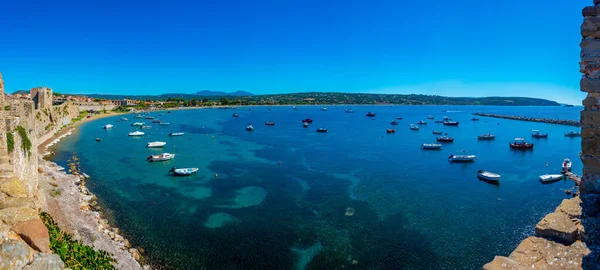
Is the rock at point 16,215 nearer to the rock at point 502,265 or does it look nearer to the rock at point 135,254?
the rock at point 135,254

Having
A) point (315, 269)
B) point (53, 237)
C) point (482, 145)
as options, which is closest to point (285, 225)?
point (315, 269)

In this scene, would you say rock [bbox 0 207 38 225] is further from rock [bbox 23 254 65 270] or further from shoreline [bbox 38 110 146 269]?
shoreline [bbox 38 110 146 269]

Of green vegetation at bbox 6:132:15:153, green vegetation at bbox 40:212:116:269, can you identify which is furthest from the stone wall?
green vegetation at bbox 6:132:15:153

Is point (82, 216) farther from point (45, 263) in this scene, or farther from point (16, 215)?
point (45, 263)

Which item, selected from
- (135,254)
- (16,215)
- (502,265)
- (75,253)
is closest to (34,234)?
(16,215)

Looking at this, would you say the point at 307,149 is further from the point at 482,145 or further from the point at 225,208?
the point at 482,145

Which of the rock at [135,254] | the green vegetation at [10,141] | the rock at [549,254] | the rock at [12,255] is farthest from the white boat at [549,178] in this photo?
the green vegetation at [10,141]

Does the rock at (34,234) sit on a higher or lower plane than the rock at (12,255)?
lower
